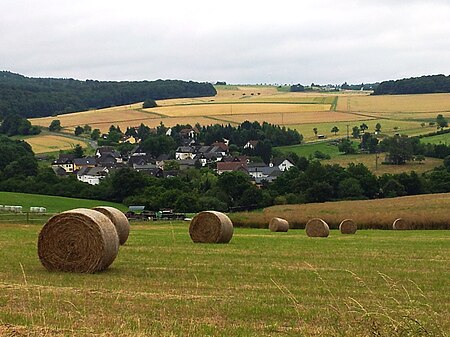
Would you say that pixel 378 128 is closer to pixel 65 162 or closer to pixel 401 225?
pixel 65 162

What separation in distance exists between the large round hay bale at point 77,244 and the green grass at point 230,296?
1.28 feet

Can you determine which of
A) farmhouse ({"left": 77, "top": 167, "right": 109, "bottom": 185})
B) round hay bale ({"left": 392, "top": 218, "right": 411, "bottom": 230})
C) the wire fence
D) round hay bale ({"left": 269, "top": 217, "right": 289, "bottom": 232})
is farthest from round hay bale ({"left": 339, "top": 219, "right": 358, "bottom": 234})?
farmhouse ({"left": 77, "top": 167, "right": 109, "bottom": 185})

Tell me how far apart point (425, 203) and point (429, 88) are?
129167 mm

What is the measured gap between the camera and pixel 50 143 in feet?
473

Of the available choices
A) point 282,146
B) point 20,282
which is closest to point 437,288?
point 20,282

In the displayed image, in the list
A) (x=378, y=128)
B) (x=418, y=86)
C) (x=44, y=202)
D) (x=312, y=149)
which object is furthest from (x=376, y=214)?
(x=418, y=86)

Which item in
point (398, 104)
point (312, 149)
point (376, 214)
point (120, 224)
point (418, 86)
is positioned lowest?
point (312, 149)

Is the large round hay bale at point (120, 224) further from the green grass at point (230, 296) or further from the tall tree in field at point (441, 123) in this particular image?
the tall tree in field at point (441, 123)

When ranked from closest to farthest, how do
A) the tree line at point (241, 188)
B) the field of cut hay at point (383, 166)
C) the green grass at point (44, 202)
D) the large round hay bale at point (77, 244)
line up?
1. the large round hay bale at point (77, 244)
2. the green grass at point (44, 202)
3. the tree line at point (241, 188)
4. the field of cut hay at point (383, 166)

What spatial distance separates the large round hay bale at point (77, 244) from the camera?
57.1ft

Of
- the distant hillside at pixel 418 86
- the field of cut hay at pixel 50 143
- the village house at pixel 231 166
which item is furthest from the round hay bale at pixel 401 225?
the distant hillside at pixel 418 86

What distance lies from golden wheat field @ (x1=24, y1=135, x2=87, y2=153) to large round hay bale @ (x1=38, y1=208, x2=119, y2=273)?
119739 millimetres

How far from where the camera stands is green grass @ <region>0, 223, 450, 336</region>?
10097mm

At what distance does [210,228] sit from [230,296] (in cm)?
1561
